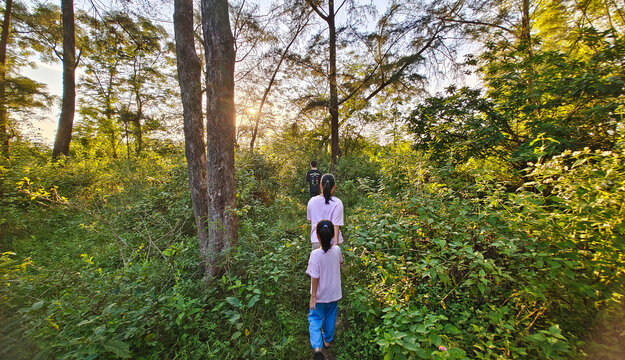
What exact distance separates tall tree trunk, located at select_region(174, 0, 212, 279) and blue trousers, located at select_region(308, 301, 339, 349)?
211cm

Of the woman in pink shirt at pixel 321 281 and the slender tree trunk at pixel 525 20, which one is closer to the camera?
the woman in pink shirt at pixel 321 281

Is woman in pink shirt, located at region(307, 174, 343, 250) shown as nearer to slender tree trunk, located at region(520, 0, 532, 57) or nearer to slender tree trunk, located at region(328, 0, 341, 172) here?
Result: slender tree trunk, located at region(328, 0, 341, 172)

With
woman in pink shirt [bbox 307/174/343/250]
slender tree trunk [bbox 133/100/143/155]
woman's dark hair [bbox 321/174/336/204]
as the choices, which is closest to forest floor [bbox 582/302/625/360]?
woman in pink shirt [bbox 307/174/343/250]

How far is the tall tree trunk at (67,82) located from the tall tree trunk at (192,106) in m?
10.2

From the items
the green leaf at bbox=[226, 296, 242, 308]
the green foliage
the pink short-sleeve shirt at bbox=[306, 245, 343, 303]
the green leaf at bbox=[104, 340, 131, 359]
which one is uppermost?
the green foliage

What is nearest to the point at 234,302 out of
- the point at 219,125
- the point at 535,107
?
the point at 219,125

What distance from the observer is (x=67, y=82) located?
30.6 feet

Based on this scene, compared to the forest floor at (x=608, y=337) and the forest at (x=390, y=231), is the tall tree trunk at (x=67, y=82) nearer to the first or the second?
the forest at (x=390, y=231)

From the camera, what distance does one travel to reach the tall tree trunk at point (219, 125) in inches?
126

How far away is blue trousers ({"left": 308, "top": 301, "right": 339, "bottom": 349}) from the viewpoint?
2447mm

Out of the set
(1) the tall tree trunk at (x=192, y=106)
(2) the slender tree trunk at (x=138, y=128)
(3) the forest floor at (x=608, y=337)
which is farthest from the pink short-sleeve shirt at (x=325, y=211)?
(2) the slender tree trunk at (x=138, y=128)

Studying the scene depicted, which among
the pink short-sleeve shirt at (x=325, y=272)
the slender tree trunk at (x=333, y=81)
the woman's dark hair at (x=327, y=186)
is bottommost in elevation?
the pink short-sleeve shirt at (x=325, y=272)

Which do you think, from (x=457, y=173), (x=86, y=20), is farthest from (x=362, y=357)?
(x=86, y=20)

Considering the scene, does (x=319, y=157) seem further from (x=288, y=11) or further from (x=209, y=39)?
(x=209, y=39)
